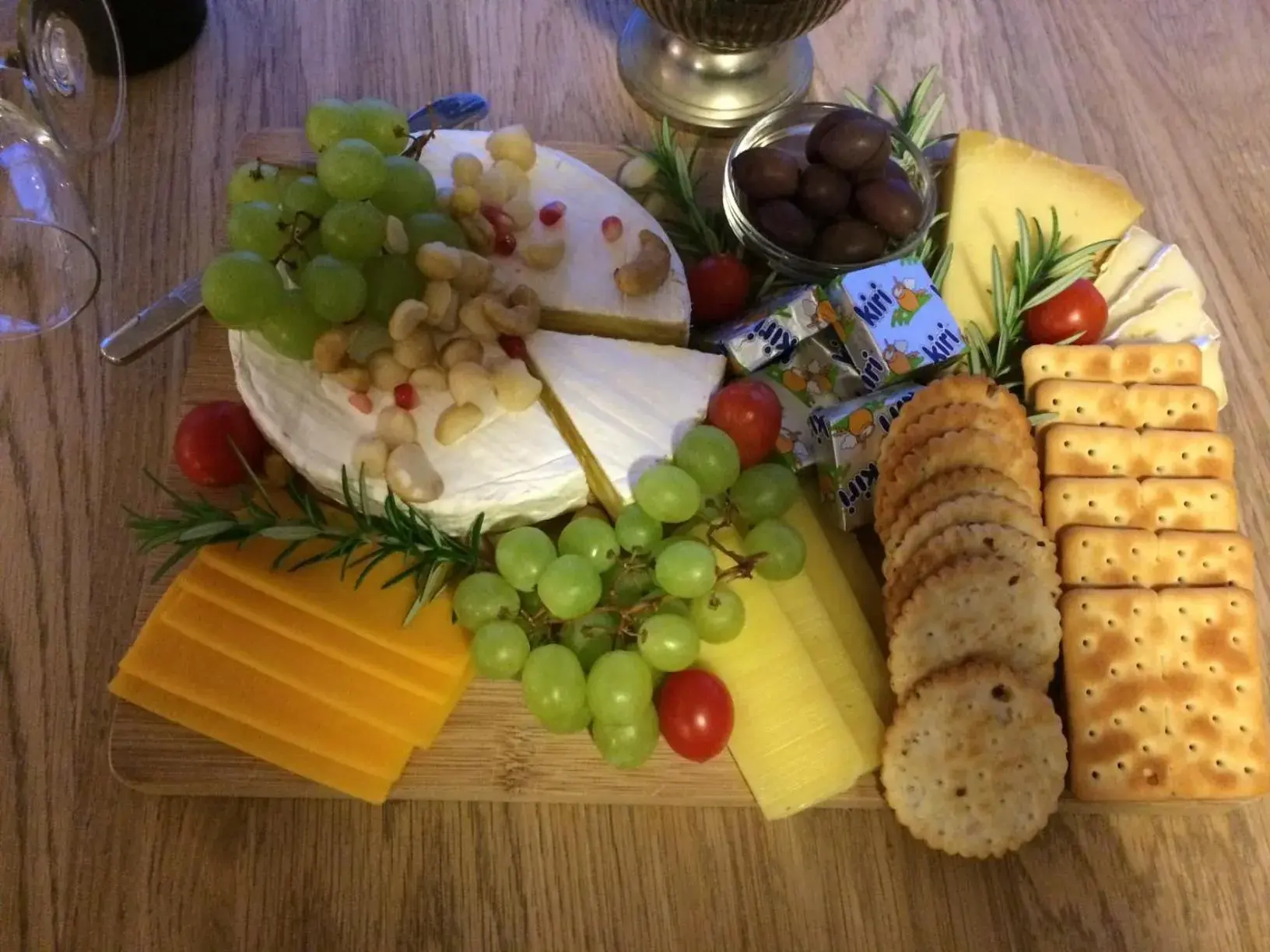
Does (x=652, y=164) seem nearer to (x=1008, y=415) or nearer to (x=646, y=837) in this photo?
(x=1008, y=415)

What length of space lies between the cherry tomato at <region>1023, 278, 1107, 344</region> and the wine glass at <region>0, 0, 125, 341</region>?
1.07 m

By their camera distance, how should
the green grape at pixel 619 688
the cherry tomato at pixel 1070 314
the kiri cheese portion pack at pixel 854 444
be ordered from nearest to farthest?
the green grape at pixel 619 688 → the kiri cheese portion pack at pixel 854 444 → the cherry tomato at pixel 1070 314

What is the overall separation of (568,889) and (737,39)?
93cm

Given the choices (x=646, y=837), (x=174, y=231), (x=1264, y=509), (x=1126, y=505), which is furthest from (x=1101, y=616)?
(x=174, y=231)

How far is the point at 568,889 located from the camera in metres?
0.89

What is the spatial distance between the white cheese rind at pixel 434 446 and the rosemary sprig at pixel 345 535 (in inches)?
1.0

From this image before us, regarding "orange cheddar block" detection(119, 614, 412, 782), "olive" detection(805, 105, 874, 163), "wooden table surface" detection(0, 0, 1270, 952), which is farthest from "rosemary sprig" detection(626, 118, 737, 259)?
"orange cheddar block" detection(119, 614, 412, 782)

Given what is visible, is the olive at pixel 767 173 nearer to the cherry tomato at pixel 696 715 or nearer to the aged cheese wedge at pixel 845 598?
the aged cheese wedge at pixel 845 598

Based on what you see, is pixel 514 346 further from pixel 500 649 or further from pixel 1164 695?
pixel 1164 695

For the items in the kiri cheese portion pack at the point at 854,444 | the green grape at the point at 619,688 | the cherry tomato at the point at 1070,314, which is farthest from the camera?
the cherry tomato at the point at 1070,314

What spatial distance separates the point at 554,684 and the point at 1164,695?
0.57 meters

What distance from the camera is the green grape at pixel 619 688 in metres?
0.86

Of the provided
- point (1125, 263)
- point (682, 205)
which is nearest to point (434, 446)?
point (682, 205)

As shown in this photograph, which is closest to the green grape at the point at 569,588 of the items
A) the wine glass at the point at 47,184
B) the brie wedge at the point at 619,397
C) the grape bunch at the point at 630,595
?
the grape bunch at the point at 630,595
